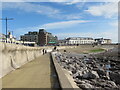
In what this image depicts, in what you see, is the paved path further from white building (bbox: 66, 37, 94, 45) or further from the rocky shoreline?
white building (bbox: 66, 37, 94, 45)

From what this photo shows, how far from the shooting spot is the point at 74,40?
16862cm

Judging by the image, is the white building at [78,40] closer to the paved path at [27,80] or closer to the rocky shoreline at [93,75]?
the rocky shoreline at [93,75]

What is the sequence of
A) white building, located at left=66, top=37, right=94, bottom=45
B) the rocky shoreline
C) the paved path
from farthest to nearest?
white building, located at left=66, top=37, right=94, bottom=45, the rocky shoreline, the paved path

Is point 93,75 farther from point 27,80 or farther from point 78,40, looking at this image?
point 78,40

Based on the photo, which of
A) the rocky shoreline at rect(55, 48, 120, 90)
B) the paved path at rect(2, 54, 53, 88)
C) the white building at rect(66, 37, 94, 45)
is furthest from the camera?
the white building at rect(66, 37, 94, 45)

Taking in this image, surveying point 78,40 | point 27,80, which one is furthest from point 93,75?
point 78,40

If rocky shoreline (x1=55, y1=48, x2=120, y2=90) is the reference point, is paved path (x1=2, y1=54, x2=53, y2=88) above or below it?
above

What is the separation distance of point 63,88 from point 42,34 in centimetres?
12917

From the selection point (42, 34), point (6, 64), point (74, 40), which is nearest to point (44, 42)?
point (42, 34)

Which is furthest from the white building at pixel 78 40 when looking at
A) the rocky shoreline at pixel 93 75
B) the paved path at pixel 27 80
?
the paved path at pixel 27 80

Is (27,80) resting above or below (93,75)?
above

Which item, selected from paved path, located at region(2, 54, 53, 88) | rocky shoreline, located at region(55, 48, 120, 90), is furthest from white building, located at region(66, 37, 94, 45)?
paved path, located at region(2, 54, 53, 88)

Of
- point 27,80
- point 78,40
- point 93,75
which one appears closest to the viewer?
point 27,80

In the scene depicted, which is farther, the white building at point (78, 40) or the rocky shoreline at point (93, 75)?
the white building at point (78, 40)
